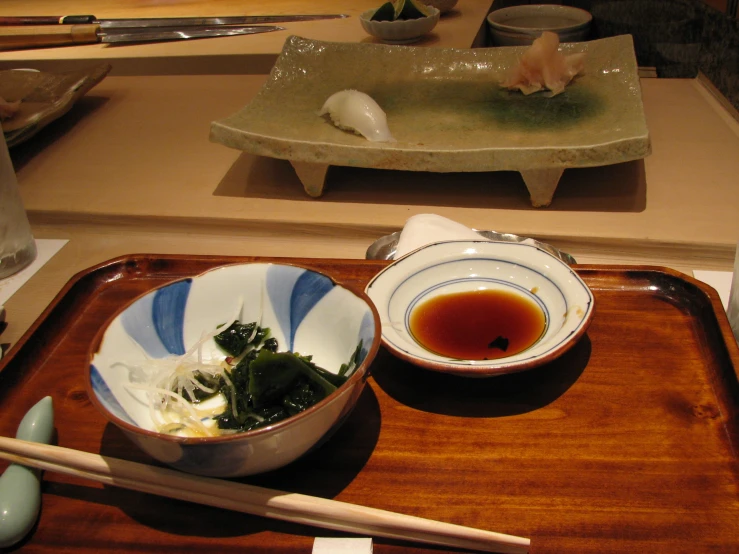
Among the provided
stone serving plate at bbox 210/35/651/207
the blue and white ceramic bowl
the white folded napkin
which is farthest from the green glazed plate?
the blue and white ceramic bowl

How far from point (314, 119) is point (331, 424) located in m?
1.12

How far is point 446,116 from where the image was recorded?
1655 millimetres

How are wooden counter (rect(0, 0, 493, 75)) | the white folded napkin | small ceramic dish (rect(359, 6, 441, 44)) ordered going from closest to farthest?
the white folded napkin < small ceramic dish (rect(359, 6, 441, 44)) < wooden counter (rect(0, 0, 493, 75))

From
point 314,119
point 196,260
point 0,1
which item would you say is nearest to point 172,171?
point 314,119

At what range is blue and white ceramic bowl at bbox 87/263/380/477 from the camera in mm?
660

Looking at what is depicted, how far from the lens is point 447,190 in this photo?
5.13ft

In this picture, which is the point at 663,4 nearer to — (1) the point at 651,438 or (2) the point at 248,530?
(1) the point at 651,438

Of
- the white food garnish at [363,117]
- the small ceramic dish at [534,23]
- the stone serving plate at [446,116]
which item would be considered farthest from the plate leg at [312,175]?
the small ceramic dish at [534,23]

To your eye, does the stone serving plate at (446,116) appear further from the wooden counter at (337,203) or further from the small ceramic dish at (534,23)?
the small ceramic dish at (534,23)

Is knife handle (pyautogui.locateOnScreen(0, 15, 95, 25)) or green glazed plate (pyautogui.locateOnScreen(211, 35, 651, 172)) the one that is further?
knife handle (pyautogui.locateOnScreen(0, 15, 95, 25))

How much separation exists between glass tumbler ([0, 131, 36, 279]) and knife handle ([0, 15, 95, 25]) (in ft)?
5.60

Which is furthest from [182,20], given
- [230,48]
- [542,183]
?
[542,183]

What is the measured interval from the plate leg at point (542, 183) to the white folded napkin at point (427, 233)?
0.32 m

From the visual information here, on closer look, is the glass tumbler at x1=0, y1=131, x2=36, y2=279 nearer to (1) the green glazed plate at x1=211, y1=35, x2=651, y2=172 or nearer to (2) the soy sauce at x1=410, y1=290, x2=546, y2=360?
(1) the green glazed plate at x1=211, y1=35, x2=651, y2=172
